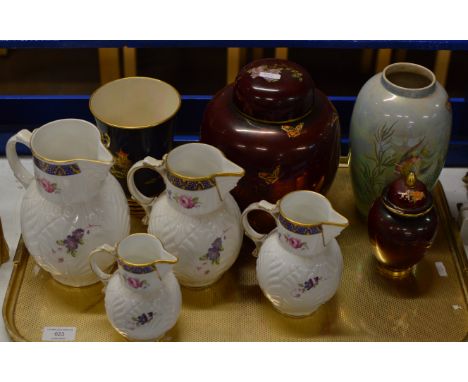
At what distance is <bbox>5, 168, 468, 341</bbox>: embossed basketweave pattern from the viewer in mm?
1310

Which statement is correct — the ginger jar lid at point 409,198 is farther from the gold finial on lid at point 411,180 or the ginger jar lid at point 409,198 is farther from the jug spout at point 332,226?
the jug spout at point 332,226

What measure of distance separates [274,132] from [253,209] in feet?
0.46

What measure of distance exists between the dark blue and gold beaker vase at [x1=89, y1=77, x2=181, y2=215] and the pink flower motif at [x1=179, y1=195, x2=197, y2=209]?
0.70 ft

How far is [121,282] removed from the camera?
1.21 metres

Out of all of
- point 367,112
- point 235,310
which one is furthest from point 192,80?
point 235,310

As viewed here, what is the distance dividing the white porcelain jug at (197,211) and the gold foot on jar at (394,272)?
280mm

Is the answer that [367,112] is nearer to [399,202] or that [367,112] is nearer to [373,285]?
[399,202]

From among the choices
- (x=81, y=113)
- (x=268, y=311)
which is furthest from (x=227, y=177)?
(x=81, y=113)

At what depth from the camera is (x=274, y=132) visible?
1.34 meters

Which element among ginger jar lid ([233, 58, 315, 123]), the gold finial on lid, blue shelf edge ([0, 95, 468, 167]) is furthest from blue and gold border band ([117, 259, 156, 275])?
blue shelf edge ([0, 95, 468, 167])

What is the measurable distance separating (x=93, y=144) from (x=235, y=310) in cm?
37

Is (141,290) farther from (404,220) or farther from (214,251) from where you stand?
(404,220)

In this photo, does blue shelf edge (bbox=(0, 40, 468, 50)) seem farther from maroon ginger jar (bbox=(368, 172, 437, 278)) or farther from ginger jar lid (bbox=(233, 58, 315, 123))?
maroon ginger jar (bbox=(368, 172, 437, 278))

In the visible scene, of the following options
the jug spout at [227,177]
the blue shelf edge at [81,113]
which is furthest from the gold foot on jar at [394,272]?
the blue shelf edge at [81,113]
